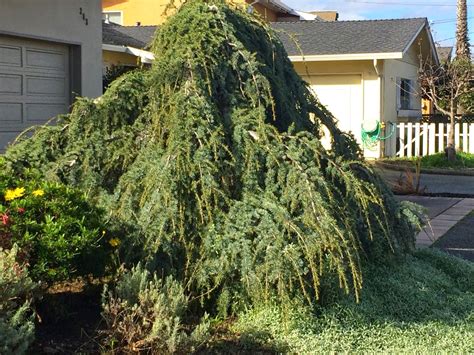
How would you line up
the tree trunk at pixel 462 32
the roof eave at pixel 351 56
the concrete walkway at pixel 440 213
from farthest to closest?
the tree trunk at pixel 462 32
the roof eave at pixel 351 56
the concrete walkway at pixel 440 213

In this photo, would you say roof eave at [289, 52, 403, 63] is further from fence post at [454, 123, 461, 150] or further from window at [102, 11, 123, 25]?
window at [102, 11, 123, 25]

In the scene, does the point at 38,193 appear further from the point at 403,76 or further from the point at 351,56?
the point at 403,76

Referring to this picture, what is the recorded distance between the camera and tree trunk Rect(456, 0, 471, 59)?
96.1ft

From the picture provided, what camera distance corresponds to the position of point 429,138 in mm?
22000

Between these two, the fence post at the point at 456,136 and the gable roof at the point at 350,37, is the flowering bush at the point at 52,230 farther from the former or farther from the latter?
the fence post at the point at 456,136

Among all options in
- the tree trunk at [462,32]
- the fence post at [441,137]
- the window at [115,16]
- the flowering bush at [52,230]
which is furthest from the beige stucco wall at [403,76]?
the flowering bush at [52,230]

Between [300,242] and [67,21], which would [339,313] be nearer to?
[300,242]

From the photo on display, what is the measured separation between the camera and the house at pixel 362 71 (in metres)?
21.3

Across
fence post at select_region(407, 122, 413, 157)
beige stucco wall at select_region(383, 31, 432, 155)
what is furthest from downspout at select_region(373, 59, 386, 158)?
fence post at select_region(407, 122, 413, 157)

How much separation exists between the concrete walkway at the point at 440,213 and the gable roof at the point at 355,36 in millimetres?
7961

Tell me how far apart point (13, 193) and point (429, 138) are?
62.1 ft

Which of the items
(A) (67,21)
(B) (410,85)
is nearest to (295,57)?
(B) (410,85)

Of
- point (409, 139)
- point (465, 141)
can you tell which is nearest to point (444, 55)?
point (465, 141)

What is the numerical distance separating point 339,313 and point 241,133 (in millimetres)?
1516
